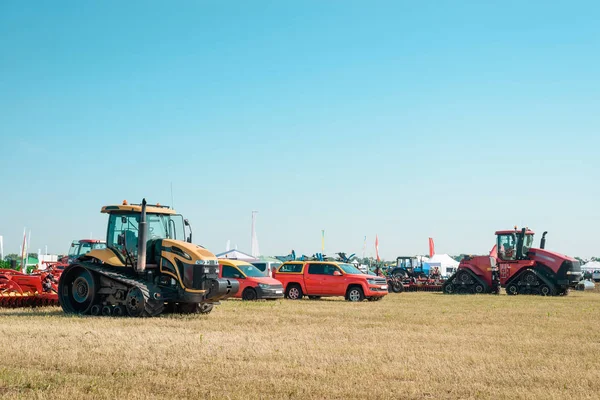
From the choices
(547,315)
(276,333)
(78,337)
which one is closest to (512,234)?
(547,315)

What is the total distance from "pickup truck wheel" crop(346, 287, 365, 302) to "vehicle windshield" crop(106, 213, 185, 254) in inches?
390

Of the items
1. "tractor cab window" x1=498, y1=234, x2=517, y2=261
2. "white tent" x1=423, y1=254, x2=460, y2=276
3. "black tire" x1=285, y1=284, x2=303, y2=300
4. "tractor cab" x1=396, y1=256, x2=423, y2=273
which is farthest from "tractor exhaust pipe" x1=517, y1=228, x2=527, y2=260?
"white tent" x1=423, y1=254, x2=460, y2=276

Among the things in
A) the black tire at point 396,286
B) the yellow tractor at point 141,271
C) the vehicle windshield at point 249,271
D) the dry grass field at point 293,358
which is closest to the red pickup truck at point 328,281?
the vehicle windshield at point 249,271

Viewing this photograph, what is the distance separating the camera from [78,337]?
1162 centimetres

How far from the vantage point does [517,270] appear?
32.4 meters

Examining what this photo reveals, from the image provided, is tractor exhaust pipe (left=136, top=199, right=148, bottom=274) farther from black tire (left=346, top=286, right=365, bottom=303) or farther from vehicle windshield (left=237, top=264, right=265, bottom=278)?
black tire (left=346, top=286, right=365, bottom=303)

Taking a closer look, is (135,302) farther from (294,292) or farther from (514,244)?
(514,244)

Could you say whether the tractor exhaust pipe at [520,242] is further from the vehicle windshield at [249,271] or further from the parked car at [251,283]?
the vehicle windshield at [249,271]

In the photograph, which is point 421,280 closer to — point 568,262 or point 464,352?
point 568,262

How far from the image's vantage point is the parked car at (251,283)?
23.0 m

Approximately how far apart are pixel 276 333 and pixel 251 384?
508 cm

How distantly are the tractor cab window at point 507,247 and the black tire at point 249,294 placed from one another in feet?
51.6

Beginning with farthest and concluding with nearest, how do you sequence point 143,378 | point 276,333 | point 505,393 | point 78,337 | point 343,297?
point 343,297, point 276,333, point 78,337, point 143,378, point 505,393

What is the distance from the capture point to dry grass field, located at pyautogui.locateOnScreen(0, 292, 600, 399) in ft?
25.1
